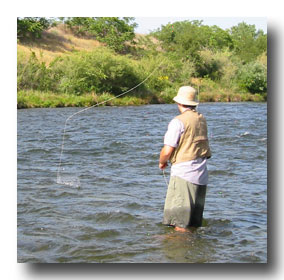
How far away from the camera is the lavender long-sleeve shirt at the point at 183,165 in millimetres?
5520

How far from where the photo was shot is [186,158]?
5.60m

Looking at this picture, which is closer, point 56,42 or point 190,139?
point 190,139

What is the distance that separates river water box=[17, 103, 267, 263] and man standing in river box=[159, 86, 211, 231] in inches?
14.3

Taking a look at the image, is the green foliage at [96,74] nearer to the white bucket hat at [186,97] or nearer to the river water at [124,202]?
the river water at [124,202]

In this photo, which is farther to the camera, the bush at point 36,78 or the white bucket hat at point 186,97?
the bush at point 36,78

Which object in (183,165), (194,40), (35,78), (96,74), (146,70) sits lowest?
(183,165)

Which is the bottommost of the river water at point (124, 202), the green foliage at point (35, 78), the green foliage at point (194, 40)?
the river water at point (124, 202)

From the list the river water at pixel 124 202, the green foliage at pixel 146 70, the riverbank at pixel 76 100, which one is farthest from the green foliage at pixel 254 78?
the river water at pixel 124 202

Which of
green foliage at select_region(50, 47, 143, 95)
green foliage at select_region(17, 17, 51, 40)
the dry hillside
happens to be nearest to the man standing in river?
green foliage at select_region(17, 17, 51, 40)

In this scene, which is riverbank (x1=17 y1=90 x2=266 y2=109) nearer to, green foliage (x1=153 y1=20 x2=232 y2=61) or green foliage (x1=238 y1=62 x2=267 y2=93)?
green foliage (x1=238 y1=62 x2=267 y2=93)

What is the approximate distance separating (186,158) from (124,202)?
2.53 m

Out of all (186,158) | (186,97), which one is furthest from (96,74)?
(186,158)

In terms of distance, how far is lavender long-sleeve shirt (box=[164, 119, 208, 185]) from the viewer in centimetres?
552

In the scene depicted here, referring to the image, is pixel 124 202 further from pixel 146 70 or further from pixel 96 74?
pixel 96 74
